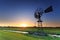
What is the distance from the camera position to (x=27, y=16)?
1062 centimetres

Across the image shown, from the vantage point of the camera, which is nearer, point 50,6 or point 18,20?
point 50,6

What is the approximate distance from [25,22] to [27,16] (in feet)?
1.66

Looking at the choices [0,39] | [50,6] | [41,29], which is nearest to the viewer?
[0,39]

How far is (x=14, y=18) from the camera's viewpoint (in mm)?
11000

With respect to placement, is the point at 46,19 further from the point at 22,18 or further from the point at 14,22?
the point at 14,22

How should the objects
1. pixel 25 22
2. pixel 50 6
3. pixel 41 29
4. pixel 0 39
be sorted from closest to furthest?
pixel 0 39, pixel 50 6, pixel 25 22, pixel 41 29

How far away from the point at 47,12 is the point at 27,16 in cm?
163

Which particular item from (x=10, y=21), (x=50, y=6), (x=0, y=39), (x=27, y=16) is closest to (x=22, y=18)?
(x=27, y=16)

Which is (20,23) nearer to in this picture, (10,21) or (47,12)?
(10,21)

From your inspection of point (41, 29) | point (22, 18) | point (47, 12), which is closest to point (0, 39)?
point (22, 18)

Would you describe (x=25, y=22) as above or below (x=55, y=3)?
below

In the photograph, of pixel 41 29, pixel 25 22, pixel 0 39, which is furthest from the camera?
pixel 41 29

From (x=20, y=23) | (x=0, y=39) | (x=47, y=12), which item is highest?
(x=47, y=12)

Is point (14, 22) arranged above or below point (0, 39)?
above
